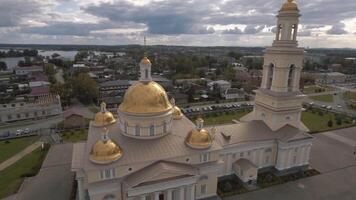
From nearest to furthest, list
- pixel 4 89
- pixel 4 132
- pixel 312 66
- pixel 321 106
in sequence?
pixel 4 132, pixel 321 106, pixel 4 89, pixel 312 66

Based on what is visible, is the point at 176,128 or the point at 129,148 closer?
the point at 129,148

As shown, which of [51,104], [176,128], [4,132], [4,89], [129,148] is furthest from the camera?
[4,89]

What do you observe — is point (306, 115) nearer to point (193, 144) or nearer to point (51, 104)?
point (193, 144)

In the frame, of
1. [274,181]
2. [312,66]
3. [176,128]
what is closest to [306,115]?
[274,181]

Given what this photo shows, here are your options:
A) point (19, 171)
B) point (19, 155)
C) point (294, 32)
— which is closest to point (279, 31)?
point (294, 32)

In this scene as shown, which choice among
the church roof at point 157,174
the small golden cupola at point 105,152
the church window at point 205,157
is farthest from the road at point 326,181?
the small golden cupola at point 105,152

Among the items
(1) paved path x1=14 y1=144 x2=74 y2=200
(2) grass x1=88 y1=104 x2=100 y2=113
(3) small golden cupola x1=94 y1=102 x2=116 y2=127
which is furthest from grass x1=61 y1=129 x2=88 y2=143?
(2) grass x1=88 y1=104 x2=100 y2=113

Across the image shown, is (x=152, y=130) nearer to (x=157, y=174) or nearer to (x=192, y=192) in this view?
(x=157, y=174)
